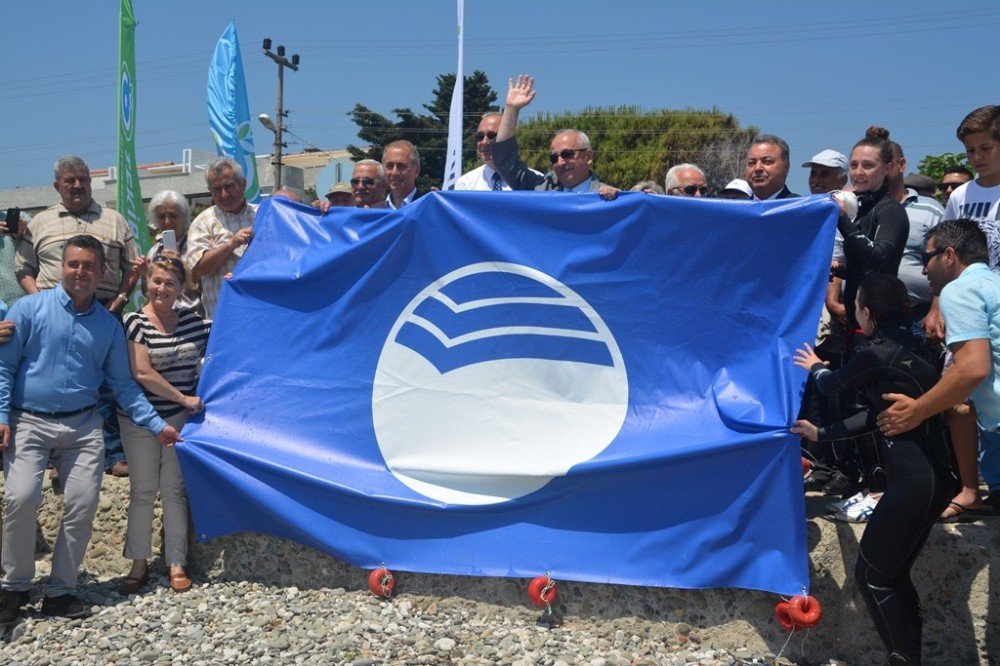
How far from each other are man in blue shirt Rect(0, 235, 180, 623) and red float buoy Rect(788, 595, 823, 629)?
10.4ft

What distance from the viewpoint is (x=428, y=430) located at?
4.69m

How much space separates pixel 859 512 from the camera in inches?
169

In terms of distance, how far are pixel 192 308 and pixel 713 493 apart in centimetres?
293

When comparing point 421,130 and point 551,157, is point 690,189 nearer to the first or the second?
point 551,157

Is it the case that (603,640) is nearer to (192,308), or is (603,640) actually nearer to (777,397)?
(777,397)

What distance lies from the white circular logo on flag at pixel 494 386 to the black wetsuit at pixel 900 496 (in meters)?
1.14

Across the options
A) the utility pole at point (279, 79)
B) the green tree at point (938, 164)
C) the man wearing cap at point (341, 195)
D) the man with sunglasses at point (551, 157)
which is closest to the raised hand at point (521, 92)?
the man with sunglasses at point (551, 157)

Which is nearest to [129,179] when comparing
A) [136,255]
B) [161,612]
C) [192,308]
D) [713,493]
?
[136,255]

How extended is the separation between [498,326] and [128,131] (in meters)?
4.87

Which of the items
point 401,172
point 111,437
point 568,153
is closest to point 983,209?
point 568,153

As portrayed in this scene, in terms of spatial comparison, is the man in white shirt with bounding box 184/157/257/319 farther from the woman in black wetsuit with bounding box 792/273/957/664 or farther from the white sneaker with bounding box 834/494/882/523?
the white sneaker with bounding box 834/494/882/523

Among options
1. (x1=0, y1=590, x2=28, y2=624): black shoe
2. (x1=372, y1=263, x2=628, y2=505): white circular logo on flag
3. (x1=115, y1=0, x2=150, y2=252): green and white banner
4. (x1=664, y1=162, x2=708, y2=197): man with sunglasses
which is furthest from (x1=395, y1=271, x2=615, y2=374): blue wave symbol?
(x1=115, y1=0, x2=150, y2=252): green and white banner

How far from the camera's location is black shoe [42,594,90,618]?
4.66m

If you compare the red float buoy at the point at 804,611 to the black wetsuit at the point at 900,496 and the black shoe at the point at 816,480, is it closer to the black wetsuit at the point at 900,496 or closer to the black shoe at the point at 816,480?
the black wetsuit at the point at 900,496
